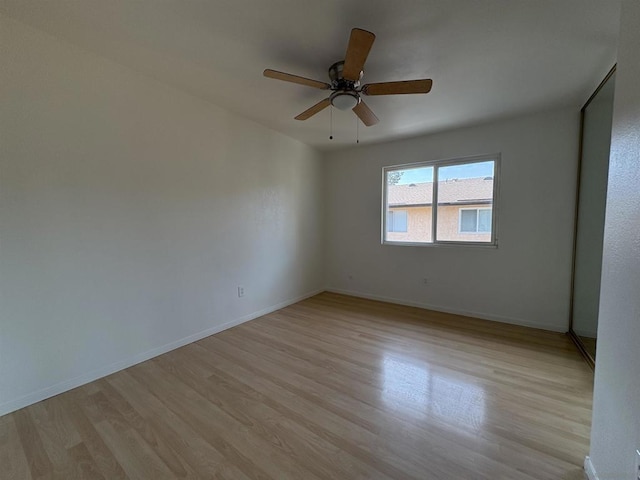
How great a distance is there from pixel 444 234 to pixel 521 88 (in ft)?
6.04

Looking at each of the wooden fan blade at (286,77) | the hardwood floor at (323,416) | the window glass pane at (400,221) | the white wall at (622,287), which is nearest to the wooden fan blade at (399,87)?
the wooden fan blade at (286,77)

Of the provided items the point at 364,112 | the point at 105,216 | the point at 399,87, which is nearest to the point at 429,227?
the point at 364,112

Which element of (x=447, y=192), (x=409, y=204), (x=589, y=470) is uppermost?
(x=447, y=192)

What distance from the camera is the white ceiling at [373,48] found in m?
1.55

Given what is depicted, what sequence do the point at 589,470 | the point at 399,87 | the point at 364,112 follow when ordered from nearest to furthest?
the point at 589,470 < the point at 399,87 < the point at 364,112

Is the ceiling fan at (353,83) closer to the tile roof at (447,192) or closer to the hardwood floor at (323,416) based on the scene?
the tile roof at (447,192)

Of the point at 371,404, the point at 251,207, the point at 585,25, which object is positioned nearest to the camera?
the point at 585,25

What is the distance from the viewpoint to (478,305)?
3.39 m

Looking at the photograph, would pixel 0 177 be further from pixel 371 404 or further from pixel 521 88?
pixel 521 88

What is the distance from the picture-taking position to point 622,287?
40.3 inches

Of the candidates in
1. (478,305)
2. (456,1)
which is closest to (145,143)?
(456,1)

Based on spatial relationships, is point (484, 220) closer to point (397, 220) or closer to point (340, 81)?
point (397, 220)

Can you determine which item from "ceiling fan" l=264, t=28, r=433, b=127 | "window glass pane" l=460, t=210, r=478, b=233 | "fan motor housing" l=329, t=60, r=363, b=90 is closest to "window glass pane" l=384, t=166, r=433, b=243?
"window glass pane" l=460, t=210, r=478, b=233

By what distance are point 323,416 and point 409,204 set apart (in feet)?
10.3
